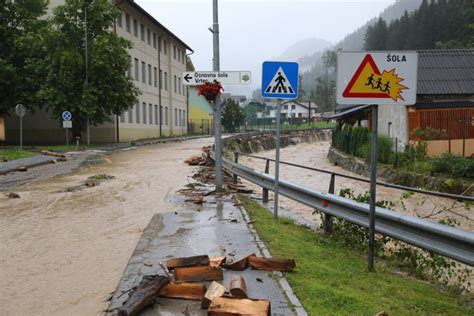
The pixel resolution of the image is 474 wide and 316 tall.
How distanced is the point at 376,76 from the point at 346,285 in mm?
2423

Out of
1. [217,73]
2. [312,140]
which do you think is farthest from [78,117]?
[312,140]

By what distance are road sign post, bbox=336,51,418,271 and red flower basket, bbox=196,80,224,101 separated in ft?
17.2

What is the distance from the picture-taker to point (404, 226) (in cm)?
597

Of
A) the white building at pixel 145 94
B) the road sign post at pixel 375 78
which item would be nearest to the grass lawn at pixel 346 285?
the road sign post at pixel 375 78

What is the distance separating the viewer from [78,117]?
34.4m

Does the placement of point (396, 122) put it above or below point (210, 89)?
below

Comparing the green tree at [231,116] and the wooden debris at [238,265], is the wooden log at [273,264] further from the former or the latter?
the green tree at [231,116]

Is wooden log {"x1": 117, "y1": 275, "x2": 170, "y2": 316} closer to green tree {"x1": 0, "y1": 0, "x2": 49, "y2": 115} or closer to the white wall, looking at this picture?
the white wall

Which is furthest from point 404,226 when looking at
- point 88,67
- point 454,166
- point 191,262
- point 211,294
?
point 88,67

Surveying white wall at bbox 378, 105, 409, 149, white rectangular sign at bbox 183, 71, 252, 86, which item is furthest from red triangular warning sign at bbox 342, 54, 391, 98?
white wall at bbox 378, 105, 409, 149

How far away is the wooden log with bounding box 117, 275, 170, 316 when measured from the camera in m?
4.04

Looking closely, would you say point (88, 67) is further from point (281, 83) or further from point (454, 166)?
point (281, 83)

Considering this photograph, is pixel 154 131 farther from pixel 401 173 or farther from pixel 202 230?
pixel 202 230

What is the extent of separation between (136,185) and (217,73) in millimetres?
5229
